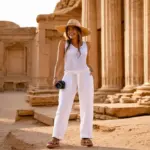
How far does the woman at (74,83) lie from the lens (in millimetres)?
4914

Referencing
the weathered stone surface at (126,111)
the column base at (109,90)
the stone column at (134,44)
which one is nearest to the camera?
the weathered stone surface at (126,111)

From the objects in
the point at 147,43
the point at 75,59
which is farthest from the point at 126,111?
the point at 75,59

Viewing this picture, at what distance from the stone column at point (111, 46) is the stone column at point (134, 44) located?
1.59 metres

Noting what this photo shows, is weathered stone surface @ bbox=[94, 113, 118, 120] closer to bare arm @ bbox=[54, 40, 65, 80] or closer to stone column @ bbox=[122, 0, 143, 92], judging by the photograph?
stone column @ bbox=[122, 0, 143, 92]

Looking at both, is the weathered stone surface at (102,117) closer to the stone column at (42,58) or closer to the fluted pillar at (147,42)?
the fluted pillar at (147,42)

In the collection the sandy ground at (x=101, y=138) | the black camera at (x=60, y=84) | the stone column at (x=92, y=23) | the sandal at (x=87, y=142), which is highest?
the stone column at (x=92, y=23)

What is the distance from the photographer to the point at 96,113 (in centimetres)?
1016

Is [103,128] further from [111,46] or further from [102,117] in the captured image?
[111,46]

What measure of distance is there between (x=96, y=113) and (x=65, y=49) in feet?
17.9

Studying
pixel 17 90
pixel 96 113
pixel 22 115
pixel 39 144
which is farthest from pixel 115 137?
pixel 17 90

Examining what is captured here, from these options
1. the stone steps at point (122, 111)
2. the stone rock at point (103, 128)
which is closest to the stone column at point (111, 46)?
the stone steps at point (122, 111)

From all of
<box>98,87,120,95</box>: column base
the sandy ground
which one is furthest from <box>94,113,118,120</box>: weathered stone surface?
<box>98,87,120,95</box>: column base

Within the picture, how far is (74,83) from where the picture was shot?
497cm

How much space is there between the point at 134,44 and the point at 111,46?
1.93 m
